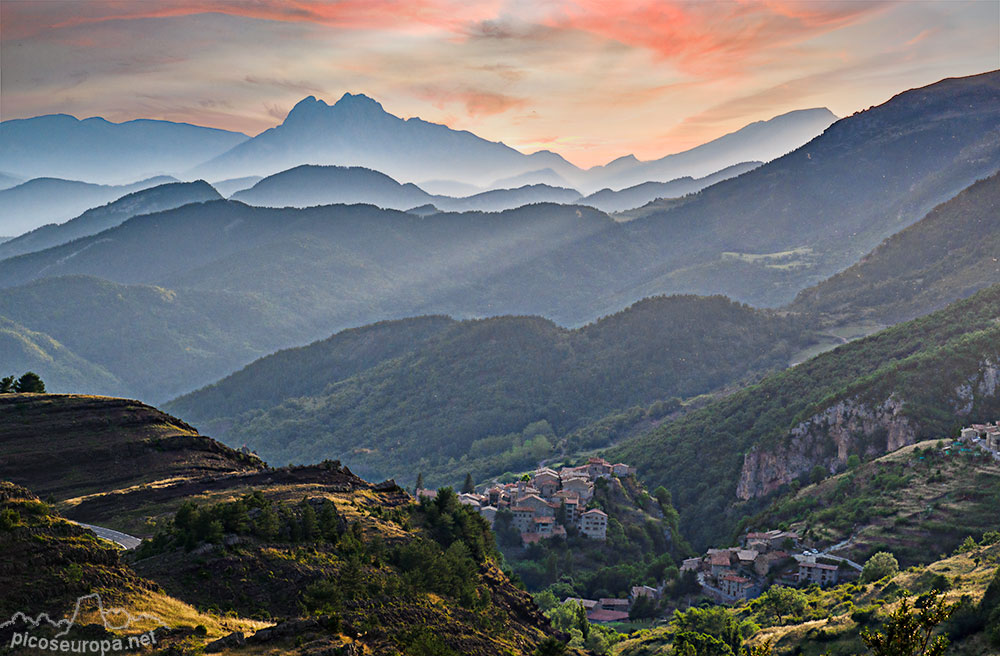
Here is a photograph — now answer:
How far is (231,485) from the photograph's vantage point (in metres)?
41.1

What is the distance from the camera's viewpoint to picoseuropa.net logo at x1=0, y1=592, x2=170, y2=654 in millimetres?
19578

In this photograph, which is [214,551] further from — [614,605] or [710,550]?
[710,550]

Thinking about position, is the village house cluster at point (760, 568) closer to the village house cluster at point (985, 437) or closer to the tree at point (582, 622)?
the tree at point (582, 622)

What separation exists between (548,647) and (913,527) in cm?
4414

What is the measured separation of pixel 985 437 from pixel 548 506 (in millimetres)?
40569

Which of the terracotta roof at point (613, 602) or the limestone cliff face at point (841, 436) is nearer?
the terracotta roof at point (613, 602)

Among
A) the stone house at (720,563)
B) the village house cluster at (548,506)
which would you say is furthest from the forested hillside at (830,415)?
the stone house at (720,563)

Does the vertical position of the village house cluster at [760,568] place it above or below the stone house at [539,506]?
below

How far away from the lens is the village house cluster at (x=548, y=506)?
8106 cm

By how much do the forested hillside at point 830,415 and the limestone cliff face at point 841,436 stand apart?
13cm

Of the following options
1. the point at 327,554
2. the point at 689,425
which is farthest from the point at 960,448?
the point at 327,554

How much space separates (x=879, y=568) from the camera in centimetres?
5519

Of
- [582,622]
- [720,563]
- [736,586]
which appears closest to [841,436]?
[720,563]

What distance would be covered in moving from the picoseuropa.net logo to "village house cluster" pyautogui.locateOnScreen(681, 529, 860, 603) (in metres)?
52.6
